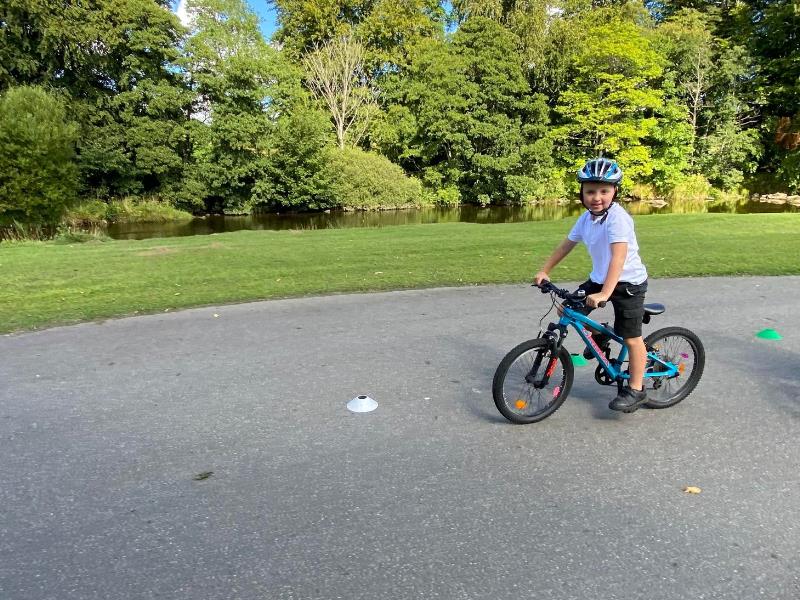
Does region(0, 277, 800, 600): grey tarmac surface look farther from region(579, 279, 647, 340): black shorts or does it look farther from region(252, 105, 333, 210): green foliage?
region(252, 105, 333, 210): green foliage

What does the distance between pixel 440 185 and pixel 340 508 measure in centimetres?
3923

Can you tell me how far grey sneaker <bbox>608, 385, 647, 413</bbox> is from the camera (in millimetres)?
4090

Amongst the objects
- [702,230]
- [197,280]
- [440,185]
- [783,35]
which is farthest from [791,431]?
[783,35]

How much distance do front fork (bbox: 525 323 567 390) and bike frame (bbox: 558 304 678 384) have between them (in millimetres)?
92

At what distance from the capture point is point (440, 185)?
134 feet

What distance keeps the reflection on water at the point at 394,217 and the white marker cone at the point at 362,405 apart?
2423 cm

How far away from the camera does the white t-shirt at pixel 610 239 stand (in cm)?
380

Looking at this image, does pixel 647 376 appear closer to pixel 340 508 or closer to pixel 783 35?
pixel 340 508

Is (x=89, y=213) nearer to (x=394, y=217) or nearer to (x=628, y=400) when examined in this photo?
(x=394, y=217)

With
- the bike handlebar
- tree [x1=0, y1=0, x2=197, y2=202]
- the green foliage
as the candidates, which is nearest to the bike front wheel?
the bike handlebar

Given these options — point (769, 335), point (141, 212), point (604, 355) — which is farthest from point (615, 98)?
point (604, 355)

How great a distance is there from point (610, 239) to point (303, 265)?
7960 mm

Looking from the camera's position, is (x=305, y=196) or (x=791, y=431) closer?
(x=791, y=431)

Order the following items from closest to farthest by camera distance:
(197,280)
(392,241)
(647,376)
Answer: (647,376) → (197,280) → (392,241)
